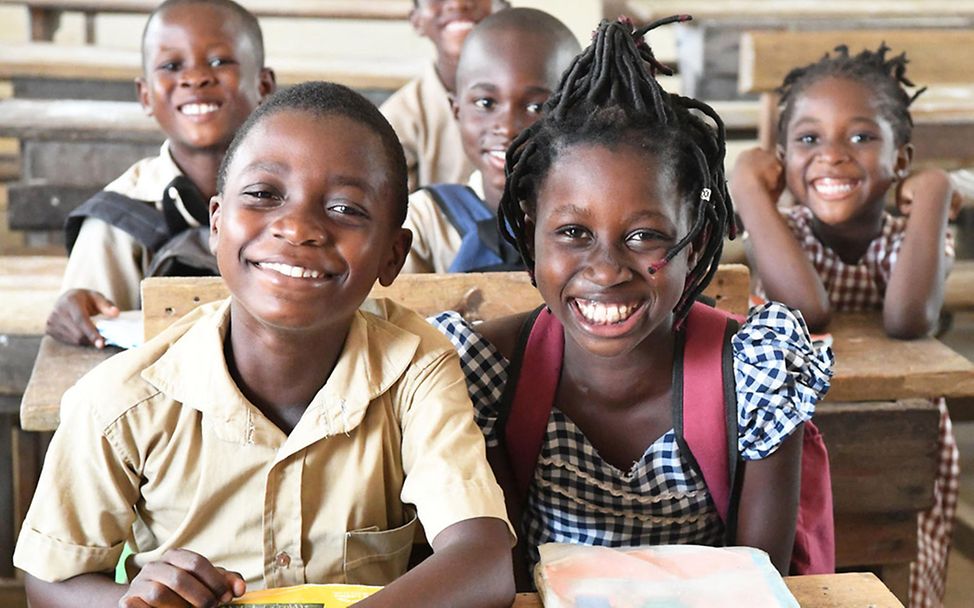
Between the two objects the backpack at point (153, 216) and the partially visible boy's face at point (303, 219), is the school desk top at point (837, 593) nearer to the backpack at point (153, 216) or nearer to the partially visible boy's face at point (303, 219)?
the partially visible boy's face at point (303, 219)

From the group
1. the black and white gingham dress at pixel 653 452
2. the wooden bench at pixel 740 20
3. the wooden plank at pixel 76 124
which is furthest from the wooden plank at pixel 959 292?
the wooden plank at pixel 76 124

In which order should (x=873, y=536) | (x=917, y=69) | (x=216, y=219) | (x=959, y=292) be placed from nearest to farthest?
(x=216, y=219), (x=873, y=536), (x=959, y=292), (x=917, y=69)

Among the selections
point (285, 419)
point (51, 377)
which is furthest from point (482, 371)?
point (51, 377)

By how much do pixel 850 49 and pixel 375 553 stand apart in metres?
2.67

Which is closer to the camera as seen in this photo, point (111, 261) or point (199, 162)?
point (111, 261)

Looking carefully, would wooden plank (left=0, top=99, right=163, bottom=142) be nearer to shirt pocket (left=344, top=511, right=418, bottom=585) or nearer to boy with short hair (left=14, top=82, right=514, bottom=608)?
boy with short hair (left=14, top=82, right=514, bottom=608)

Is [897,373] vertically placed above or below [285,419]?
below

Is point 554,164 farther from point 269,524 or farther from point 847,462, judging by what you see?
point 847,462

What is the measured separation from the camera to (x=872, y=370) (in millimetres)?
2229

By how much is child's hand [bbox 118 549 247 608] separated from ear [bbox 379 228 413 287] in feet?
1.63

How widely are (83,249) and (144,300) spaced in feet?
2.58

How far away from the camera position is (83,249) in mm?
2627

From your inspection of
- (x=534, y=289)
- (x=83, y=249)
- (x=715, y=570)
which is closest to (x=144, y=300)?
(x=534, y=289)

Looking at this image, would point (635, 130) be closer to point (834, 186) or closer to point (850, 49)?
point (834, 186)
